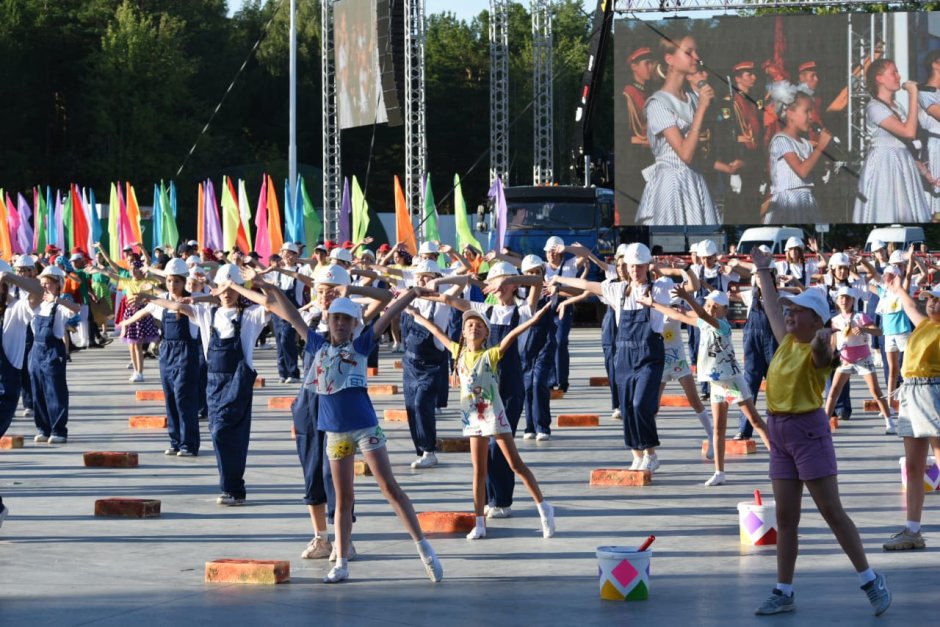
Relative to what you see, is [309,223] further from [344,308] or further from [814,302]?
[814,302]

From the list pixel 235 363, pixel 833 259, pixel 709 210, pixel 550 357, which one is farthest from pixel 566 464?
pixel 709 210

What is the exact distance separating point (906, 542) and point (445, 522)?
314 cm

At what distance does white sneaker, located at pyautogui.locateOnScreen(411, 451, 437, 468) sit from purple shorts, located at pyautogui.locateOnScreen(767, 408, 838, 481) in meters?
6.13

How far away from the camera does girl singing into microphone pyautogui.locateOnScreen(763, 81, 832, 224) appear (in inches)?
1471

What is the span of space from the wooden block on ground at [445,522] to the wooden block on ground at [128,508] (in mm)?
2205

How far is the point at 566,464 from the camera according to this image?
1400 centimetres

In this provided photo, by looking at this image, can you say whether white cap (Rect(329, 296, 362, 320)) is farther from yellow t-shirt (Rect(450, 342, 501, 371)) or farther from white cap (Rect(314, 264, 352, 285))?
yellow t-shirt (Rect(450, 342, 501, 371))

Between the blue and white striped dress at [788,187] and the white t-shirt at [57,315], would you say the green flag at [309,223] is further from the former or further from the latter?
the white t-shirt at [57,315]

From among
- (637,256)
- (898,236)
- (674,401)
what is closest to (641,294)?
(637,256)

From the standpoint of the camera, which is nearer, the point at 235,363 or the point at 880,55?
the point at 235,363

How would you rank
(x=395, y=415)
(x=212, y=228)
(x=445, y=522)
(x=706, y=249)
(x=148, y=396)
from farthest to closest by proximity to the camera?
(x=212, y=228) → (x=148, y=396) → (x=706, y=249) → (x=395, y=415) → (x=445, y=522)

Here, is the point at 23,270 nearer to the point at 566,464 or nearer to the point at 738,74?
the point at 566,464

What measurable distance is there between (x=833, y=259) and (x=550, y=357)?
12.1 ft

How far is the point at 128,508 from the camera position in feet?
36.9
